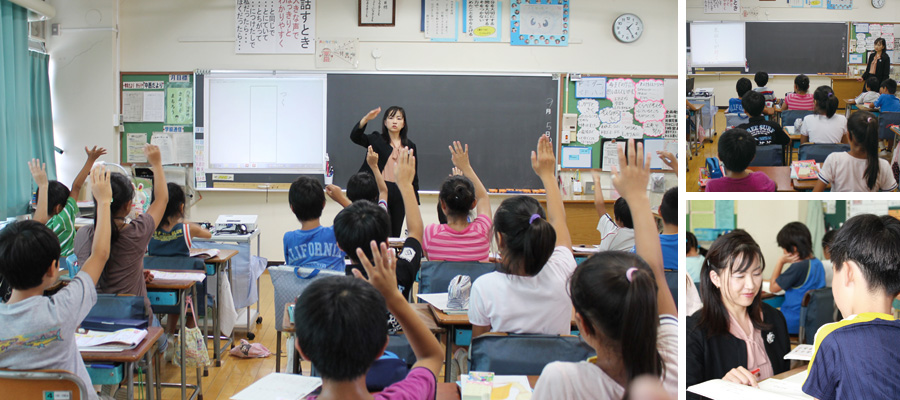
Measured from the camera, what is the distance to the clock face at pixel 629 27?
5.81 metres

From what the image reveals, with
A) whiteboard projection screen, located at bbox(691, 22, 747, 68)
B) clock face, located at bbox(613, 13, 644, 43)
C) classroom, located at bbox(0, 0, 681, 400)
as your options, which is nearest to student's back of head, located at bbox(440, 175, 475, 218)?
whiteboard projection screen, located at bbox(691, 22, 747, 68)

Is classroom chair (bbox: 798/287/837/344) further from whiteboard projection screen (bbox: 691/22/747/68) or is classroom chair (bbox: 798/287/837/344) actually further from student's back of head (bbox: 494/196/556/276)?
student's back of head (bbox: 494/196/556/276)

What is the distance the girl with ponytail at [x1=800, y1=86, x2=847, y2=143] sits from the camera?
6.66 ft

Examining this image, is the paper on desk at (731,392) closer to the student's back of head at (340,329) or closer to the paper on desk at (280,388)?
the student's back of head at (340,329)

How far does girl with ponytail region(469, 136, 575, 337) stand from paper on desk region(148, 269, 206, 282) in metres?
1.51

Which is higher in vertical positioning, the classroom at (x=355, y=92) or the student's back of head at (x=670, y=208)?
the classroom at (x=355, y=92)

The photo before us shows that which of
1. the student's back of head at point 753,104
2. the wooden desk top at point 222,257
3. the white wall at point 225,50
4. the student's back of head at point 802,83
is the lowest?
the wooden desk top at point 222,257

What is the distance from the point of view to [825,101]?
230 centimetres

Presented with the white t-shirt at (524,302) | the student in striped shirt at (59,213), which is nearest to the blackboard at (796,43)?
the white t-shirt at (524,302)

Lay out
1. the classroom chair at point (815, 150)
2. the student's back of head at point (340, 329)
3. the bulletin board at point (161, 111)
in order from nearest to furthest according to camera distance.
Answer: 1. the student's back of head at point (340, 329)
2. the classroom chair at point (815, 150)
3. the bulletin board at point (161, 111)

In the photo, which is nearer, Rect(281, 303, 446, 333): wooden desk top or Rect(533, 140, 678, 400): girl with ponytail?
Rect(533, 140, 678, 400): girl with ponytail

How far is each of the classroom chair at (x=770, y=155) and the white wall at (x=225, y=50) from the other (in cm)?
369

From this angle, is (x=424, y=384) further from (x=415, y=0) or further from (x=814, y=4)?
(x=415, y=0)

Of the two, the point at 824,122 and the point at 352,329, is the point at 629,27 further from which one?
the point at 352,329
